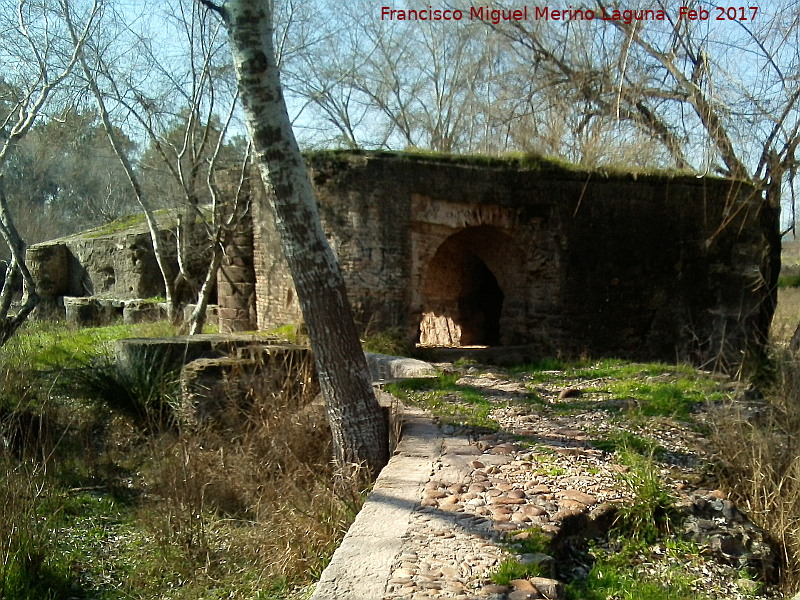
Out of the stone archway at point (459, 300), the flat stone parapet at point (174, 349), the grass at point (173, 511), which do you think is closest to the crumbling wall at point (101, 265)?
the stone archway at point (459, 300)

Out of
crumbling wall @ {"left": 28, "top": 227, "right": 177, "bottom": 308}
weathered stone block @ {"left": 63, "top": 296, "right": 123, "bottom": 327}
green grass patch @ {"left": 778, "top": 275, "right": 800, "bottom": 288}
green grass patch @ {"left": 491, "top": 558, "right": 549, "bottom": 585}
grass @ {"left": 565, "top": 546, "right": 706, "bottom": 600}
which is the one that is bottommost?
grass @ {"left": 565, "top": 546, "right": 706, "bottom": 600}

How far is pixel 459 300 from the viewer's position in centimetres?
1301

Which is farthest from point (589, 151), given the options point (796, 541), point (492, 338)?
point (796, 541)

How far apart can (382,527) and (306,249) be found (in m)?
1.94

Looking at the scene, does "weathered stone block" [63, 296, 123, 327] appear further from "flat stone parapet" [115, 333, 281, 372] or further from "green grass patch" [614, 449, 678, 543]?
"green grass patch" [614, 449, 678, 543]

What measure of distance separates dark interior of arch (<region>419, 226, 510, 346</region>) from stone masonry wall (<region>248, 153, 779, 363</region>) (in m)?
1.43

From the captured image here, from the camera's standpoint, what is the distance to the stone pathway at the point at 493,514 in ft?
10.4

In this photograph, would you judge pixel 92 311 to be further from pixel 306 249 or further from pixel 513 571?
pixel 513 571

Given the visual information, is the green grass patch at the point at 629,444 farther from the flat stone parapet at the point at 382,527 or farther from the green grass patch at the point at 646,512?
the flat stone parapet at the point at 382,527

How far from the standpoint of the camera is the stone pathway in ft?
10.4

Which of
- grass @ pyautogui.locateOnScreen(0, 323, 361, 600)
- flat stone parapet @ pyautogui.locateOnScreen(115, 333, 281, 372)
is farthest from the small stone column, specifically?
grass @ pyautogui.locateOnScreen(0, 323, 361, 600)

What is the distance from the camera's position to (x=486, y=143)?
1652 centimetres

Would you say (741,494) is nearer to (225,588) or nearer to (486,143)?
(225,588)

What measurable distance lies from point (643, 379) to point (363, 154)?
463 cm
